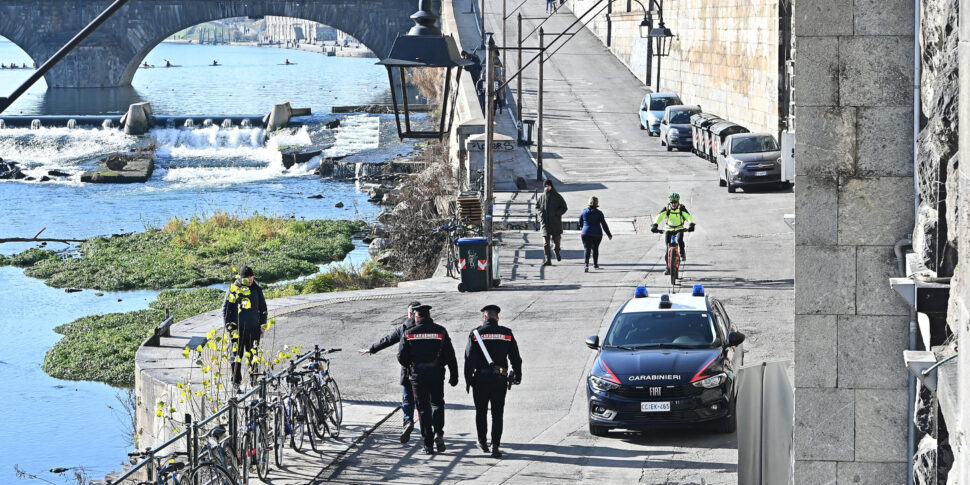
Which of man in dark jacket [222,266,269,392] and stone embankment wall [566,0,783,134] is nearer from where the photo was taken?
man in dark jacket [222,266,269,392]

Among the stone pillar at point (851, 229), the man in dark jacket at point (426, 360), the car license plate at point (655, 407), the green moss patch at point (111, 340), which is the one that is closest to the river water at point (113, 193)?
the green moss patch at point (111, 340)

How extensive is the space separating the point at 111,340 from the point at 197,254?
10982 mm

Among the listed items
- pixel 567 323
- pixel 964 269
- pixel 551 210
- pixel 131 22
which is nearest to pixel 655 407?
pixel 567 323

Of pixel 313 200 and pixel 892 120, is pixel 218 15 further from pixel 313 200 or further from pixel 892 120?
pixel 892 120

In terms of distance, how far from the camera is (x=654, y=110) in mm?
49438

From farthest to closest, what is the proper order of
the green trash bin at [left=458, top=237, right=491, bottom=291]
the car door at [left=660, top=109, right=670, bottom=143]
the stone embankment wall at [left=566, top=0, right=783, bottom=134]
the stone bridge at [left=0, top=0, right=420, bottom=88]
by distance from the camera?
the stone bridge at [left=0, top=0, right=420, bottom=88], the car door at [left=660, top=109, right=670, bottom=143], the stone embankment wall at [left=566, top=0, right=783, bottom=134], the green trash bin at [left=458, top=237, right=491, bottom=291]

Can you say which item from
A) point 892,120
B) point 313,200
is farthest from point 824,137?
point 313,200

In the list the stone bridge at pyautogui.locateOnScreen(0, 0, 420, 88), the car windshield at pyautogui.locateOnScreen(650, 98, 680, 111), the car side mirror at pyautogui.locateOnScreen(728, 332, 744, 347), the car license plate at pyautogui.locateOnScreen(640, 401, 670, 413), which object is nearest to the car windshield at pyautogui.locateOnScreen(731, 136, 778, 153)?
the car windshield at pyautogui.locateOnScreen(650, 98, 680, 111)

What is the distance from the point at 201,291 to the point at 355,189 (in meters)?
Result: 21.2

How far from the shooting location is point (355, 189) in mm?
54656

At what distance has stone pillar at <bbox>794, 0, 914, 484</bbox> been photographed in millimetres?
7895

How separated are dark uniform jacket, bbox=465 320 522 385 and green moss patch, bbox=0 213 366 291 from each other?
23321 mm

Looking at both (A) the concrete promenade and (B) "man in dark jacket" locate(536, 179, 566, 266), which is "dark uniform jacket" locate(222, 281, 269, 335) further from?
(B) "man in dark jacket" locate(536, 179, 566, 266)

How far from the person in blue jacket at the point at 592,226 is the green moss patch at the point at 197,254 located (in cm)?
1306
